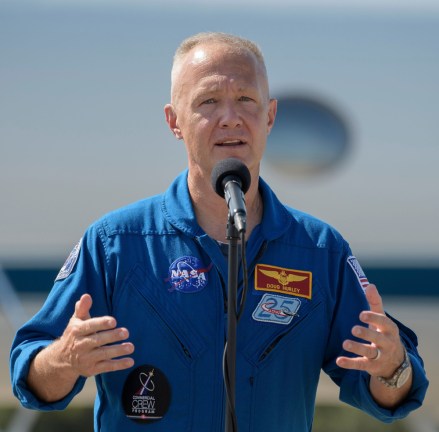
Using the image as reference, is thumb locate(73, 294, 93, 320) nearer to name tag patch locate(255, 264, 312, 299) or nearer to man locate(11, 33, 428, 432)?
man locate(11, 33, 428, 432)

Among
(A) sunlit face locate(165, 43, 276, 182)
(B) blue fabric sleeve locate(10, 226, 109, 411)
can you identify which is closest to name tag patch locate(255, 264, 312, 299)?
(A) sunlit face locate(165, 43, 276, 182)

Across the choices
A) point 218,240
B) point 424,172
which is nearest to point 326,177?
point 424,172

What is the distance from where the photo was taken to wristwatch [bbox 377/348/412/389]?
1.98 m

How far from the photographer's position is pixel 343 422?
448cm

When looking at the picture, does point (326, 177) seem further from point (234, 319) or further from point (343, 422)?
point (234, 319)

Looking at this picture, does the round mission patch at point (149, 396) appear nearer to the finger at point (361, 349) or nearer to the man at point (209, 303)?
the man at point (209, 303)

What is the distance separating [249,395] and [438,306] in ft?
8.58

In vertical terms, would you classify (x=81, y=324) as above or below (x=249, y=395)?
above

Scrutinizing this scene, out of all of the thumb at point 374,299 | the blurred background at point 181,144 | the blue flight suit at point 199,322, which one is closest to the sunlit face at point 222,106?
the blue flight suit at point 199,322

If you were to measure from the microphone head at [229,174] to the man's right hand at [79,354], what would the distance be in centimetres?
32

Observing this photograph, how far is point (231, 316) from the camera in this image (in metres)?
1.73

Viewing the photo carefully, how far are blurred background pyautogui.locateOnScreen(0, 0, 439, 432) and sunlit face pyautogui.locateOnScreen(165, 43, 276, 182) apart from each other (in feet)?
7.01

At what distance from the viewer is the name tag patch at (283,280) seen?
84.7 inches

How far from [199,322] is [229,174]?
1.32 ft
